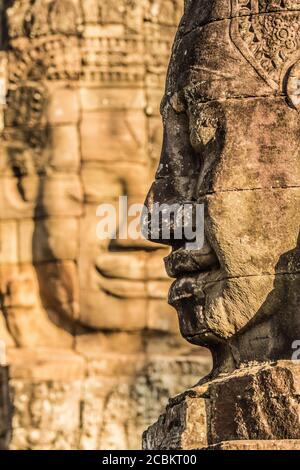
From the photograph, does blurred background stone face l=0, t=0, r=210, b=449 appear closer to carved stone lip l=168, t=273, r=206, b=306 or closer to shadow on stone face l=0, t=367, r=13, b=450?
shadow on stone face l=0, t=367, r=13, b=450

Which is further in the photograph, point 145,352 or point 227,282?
point 145,352

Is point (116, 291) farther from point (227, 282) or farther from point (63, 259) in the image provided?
point (227, 282)

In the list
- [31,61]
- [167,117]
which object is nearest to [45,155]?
[31,61]

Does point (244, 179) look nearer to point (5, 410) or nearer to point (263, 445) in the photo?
point (263, 445)

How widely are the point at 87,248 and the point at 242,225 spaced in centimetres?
1018

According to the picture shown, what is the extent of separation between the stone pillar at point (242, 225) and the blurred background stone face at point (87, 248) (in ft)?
31.4

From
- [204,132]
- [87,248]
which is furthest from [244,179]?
[87,248]

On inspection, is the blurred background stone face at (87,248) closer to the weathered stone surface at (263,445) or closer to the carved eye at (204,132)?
the carved eye at (204,132)

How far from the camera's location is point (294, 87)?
10.1 metres

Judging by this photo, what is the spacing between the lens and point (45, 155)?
20.5 meters

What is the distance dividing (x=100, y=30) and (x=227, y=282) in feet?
34.4

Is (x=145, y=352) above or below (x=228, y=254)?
above

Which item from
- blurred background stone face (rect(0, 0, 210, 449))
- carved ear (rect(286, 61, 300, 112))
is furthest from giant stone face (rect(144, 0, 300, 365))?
blurred background stone face (rect(0, 0, 210, 449))

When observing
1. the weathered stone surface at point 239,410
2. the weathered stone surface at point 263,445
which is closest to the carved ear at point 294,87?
the weathered stone surface at point 239,410
